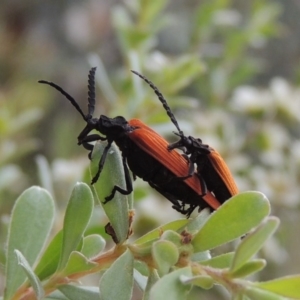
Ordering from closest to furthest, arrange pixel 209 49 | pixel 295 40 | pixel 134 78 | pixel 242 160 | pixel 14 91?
1. pixel 134 78
2. pixel 242 160
3. pixel 209 49
4. pixel 14 91
5. pixel 295 40

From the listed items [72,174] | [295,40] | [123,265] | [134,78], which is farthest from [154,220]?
[295,40]

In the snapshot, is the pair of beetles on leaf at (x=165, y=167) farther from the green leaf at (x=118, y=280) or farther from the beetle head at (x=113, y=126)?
the green leaf at (x=118, y=280)

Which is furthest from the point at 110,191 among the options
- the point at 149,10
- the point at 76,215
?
the point at 149,10

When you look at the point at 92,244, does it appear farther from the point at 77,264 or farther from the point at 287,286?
the point at 287,286

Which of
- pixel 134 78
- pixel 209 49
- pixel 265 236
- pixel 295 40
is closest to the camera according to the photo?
pixel 265 236

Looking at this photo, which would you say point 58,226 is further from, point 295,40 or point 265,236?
point 295,40

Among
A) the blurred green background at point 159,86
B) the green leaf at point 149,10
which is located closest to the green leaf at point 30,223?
the blurred green background at point 159,86

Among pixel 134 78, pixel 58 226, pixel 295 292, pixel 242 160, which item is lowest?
pixel 295 292
